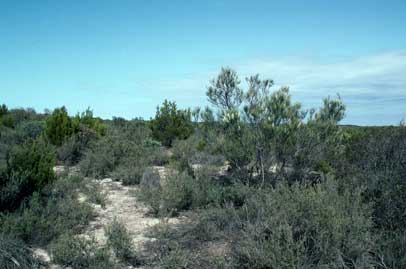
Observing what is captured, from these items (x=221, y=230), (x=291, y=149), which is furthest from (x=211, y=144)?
(x=221, y=230)

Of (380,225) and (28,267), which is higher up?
(380,225)

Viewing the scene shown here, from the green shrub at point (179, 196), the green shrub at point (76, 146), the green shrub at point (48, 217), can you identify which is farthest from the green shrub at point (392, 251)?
the green shrub at point (76, 146)

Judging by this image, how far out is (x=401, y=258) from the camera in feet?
14.3

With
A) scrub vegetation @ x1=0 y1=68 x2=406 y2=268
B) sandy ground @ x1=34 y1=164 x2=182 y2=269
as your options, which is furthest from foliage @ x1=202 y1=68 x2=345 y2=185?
sandy ground @ x1=34 y1=164 x2=182 y2=269

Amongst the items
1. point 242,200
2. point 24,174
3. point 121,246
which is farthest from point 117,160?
point 121,246

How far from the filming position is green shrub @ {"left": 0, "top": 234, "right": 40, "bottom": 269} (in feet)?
15.7

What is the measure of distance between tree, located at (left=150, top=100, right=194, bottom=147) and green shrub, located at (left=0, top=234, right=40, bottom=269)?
13648mm

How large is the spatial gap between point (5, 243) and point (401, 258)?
16.4 feet

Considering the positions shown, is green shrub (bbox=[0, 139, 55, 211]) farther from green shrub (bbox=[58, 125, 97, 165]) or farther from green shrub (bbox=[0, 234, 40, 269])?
green shrub (bbox=[58, 125, 97, 165])

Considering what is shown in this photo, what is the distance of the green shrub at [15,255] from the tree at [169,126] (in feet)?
44.8

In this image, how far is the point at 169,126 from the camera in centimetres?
1917

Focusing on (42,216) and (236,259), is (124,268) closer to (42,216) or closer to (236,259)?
(236,259)

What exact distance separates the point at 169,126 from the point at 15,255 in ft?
47.1

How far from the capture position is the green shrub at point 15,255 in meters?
4.77
